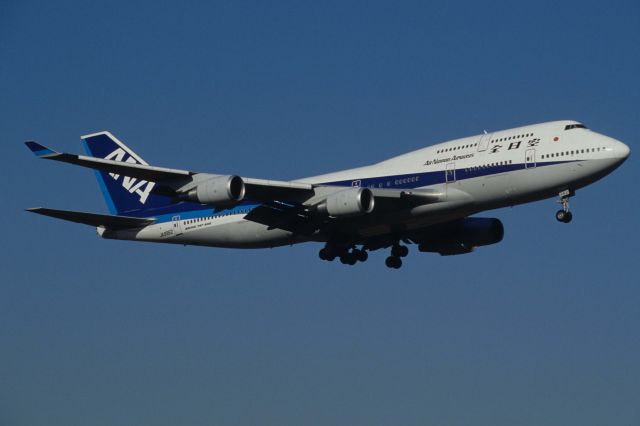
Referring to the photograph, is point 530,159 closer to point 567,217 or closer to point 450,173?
point 567,217

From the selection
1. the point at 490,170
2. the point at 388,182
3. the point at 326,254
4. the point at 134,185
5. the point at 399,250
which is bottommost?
the point at 326,254

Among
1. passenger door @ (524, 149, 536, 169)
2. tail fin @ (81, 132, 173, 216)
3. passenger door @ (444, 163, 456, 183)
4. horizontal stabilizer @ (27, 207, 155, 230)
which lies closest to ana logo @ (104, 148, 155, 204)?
tail fin @ (81, 132, 173, 216)

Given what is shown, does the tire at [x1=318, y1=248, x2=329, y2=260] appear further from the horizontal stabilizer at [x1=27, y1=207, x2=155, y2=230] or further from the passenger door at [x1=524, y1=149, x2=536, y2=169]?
the passenger door at [x1=524, y1=149, x2=536, y2=169]

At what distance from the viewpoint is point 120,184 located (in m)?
56.7

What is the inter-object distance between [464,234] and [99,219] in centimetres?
1733

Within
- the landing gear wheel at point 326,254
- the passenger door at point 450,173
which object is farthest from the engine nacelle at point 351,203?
the landing gear wheel at point 326,254

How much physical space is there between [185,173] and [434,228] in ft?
42.7

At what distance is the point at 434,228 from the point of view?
51.4 m

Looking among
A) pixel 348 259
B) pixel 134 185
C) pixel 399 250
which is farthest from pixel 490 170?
pixel 134 185

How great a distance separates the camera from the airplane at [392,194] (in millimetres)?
43781

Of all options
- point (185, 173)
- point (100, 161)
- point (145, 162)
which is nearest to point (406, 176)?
point (185, 173)

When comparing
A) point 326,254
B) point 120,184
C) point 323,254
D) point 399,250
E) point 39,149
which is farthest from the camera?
point 120,184

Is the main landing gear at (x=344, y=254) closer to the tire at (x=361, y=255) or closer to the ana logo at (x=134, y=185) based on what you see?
the tire at (x=361, y=255)

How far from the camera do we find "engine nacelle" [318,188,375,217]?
1758 inches
